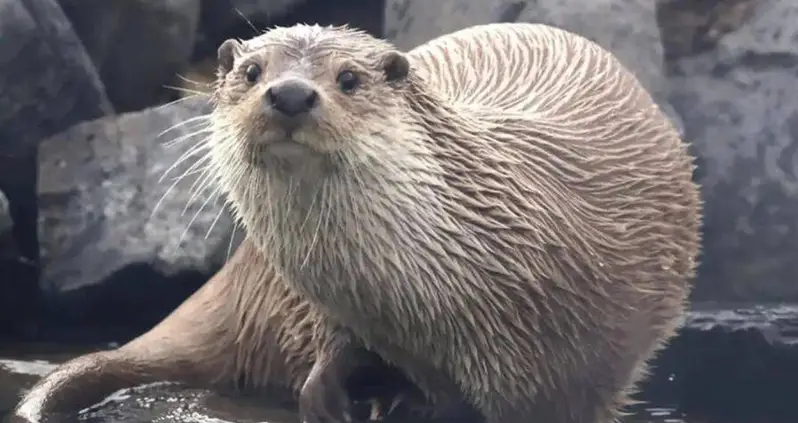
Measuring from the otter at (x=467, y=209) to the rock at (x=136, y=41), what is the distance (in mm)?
1573

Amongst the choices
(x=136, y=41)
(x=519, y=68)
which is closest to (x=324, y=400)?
(x=519, y=68)

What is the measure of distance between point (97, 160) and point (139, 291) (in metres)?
0.48

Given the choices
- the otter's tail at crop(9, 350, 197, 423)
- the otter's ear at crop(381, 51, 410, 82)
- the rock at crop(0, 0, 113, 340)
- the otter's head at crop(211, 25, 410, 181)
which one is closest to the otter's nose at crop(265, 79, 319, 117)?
the otter's head at crop(211, 25, 410, 181)

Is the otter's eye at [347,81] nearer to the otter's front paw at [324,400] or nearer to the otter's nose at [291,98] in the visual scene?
the otter's nose at [291,98]

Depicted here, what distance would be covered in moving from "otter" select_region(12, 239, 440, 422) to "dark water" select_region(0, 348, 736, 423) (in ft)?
0.12

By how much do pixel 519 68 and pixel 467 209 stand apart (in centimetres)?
73

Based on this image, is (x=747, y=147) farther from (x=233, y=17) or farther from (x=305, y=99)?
(x=305, y=99)

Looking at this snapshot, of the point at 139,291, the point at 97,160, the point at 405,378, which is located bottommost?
the point at 405,378

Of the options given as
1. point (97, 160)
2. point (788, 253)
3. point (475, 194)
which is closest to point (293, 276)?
point (475, 194)

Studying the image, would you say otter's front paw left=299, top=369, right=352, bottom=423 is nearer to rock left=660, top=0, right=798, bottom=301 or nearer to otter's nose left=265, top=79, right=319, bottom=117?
otter's nose left=265, top=79, right=319, bottom=117

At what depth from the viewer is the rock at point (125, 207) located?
444 centimetres

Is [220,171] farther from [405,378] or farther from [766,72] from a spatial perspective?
[766,72]

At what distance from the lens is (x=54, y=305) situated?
4.57 meters

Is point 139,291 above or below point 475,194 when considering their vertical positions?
above
